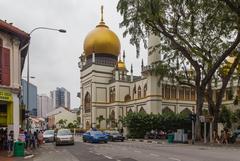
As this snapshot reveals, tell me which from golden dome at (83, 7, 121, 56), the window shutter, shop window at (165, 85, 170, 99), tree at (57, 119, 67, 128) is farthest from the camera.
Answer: tree at (57, 119, 67, 128)

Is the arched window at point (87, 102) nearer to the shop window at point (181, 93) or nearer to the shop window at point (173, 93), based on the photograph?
the shop window at point (181, 93)

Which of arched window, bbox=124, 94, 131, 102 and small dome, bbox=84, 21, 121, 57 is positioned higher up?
small dome, bbox=84, 21, 121, 57

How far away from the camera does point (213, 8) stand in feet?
118

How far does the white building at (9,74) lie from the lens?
89.7 ft

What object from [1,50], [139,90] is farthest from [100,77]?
[1,50]

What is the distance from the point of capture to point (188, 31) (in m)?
44.0

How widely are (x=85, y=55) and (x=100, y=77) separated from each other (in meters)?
7.71

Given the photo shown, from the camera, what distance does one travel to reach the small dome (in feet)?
303

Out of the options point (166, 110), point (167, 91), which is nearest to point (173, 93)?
point (167, 91)

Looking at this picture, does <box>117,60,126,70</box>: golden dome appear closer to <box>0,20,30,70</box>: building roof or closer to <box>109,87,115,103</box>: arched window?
<box>109,87,115,103</box>: arched window

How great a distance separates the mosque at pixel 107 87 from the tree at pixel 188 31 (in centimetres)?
3416

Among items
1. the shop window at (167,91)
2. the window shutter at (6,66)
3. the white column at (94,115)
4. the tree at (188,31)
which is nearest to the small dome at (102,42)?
the white column at (94,115)

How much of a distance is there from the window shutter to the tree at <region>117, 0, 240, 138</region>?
12.9 m

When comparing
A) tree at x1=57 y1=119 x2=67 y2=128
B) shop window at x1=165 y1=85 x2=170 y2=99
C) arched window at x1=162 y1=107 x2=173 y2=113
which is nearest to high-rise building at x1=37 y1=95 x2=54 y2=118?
tree at x1=57 y1=119 x2=67 y2=128
